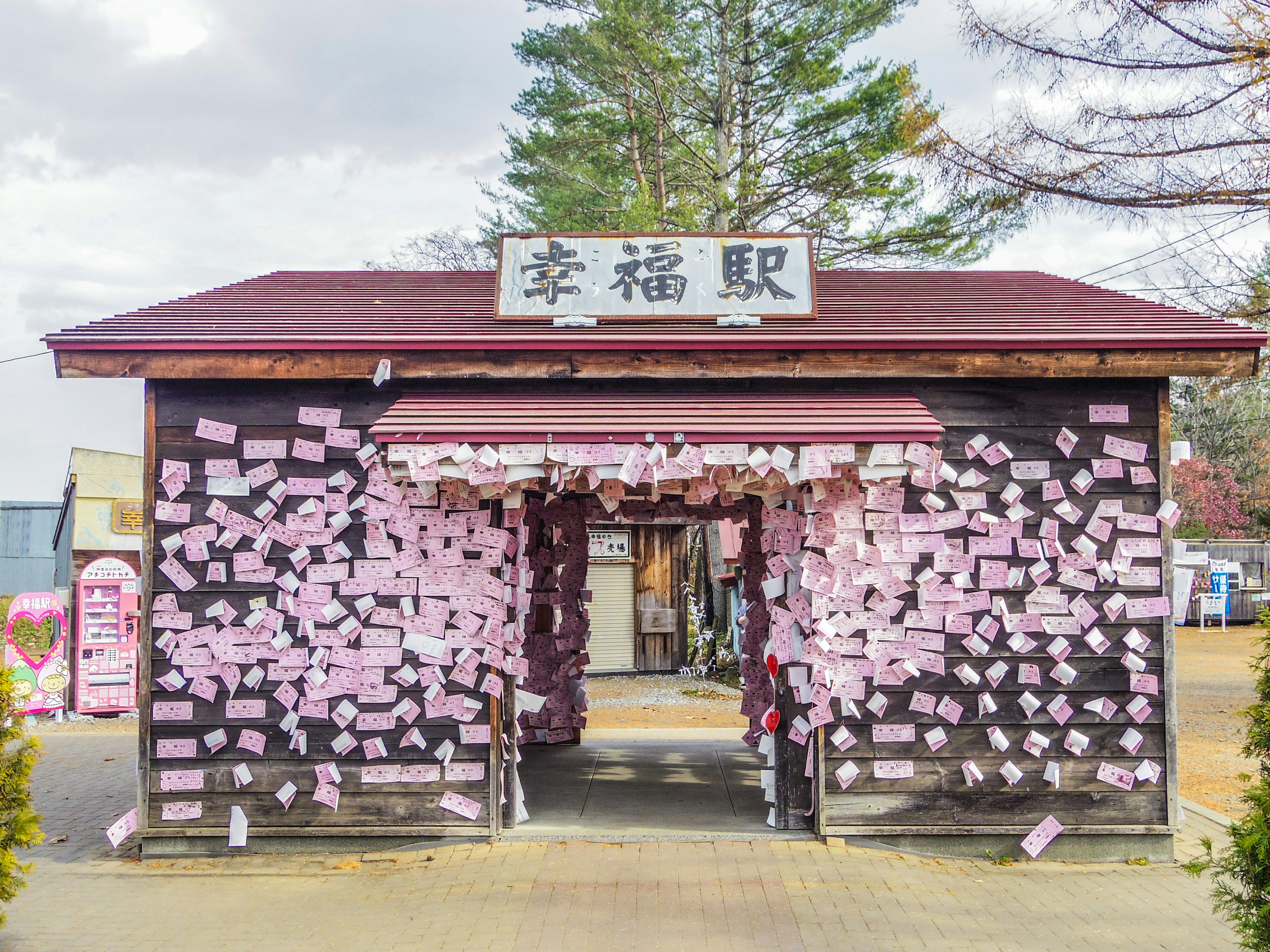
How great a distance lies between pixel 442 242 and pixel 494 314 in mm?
21674

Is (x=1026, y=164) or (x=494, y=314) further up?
(x=1026, y=164)

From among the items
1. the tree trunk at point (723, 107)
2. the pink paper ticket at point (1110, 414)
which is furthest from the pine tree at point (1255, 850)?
the tree trunk at point (723, 107)

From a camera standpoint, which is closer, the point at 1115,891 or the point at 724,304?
the point at 1115,891

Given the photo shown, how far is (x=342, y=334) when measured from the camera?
19.2ft

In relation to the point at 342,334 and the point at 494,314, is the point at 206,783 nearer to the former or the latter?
the point at 342,334

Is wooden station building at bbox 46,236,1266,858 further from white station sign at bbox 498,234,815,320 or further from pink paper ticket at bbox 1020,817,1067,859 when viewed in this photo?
white station sign at bbox 498,234,815,320

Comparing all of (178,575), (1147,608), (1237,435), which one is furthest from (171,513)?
(1237,435)

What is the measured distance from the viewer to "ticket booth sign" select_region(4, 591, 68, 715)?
11.0 metres

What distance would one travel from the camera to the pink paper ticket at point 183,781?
A: 5.90 meters

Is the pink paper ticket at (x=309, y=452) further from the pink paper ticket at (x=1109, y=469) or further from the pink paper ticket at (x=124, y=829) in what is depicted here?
the pink paper ticket at (x=1109, y=469)

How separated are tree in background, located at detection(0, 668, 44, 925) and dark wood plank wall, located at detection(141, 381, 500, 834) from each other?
137 cm

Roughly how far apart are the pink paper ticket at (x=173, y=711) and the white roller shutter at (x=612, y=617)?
1097 cm

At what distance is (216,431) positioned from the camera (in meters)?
6.03

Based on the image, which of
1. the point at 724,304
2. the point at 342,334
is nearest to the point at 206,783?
the point at 342,334
